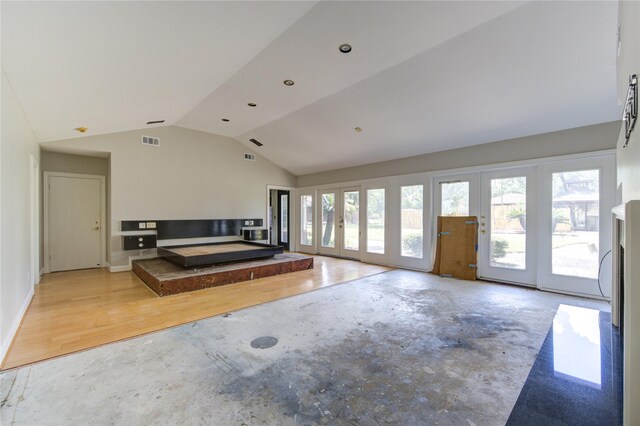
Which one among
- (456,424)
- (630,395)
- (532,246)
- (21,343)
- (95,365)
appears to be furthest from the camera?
(532,246)

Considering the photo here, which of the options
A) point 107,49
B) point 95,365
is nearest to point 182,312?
point 95,365

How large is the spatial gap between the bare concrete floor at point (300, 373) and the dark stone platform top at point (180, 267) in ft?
5.17

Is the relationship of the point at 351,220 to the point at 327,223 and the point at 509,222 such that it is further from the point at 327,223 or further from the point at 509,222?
the point at 509,222

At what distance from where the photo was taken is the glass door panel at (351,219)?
23.8 feet

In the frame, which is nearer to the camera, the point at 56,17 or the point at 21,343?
the point at 56,17

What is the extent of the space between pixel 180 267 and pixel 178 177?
2.48 m

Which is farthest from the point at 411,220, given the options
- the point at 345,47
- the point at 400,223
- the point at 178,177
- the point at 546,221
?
the point at 178,177

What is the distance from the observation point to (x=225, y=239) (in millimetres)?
7258

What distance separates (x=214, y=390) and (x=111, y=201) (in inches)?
208

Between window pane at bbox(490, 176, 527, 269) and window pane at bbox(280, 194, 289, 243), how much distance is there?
584 cm

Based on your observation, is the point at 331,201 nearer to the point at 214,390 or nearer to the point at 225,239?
the point at 225,239

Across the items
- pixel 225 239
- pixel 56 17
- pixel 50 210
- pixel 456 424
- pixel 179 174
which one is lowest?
pixel 456 424

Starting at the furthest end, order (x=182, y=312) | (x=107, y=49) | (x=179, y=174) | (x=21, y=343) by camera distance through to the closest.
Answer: (x=179, y=174) → (x=182, y=312) → (x=21, y=343) → (x=107, y=49)

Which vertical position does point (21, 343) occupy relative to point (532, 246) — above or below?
below
